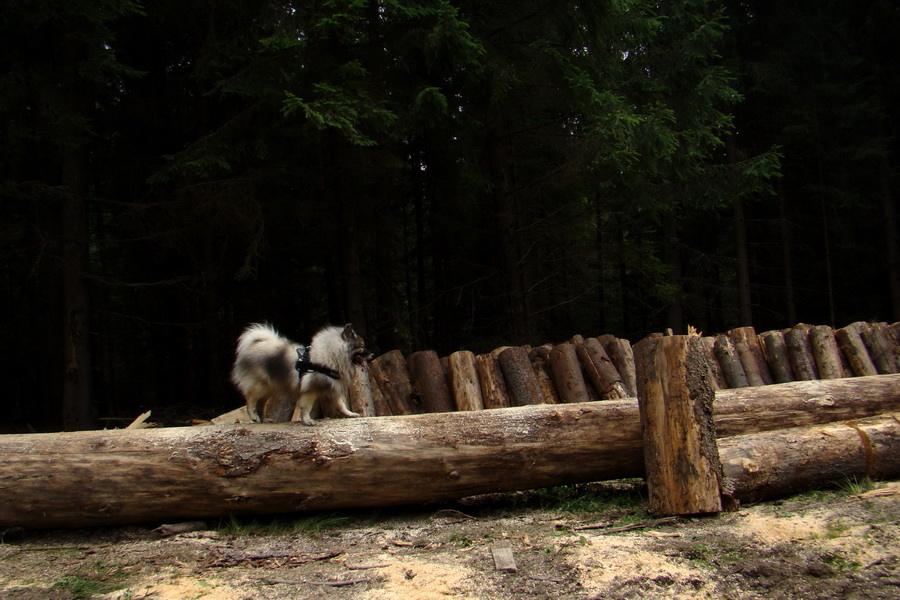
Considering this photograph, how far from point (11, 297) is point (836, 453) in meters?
16.7

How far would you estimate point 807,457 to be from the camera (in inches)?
184

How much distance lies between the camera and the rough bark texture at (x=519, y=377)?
645 cm

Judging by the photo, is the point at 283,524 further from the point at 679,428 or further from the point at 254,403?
the point at 679,428

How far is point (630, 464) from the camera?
4.93m

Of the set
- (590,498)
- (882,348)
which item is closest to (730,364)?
(882,348)

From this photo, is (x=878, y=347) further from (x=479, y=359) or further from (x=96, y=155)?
(x=96, y=155)

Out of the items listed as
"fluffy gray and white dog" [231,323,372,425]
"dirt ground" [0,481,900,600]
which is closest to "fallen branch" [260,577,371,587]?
"dirt ground" [0,481,900,600]

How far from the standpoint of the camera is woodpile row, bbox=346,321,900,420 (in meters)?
6.44

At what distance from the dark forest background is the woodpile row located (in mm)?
3144

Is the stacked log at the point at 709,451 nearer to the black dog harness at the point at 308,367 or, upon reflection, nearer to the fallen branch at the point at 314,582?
the fallen branch at the point at 314,582

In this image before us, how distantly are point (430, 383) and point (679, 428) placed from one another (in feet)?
9.52

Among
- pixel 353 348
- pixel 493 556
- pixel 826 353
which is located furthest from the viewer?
pixel 826 353

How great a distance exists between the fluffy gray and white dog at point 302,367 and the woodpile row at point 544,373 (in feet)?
3.39

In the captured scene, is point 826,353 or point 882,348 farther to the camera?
point 882,348
